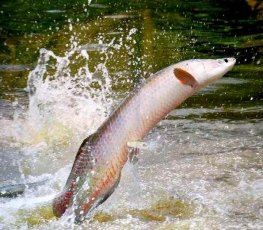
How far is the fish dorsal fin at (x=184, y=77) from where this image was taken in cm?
381

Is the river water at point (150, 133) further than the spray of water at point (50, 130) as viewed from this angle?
No

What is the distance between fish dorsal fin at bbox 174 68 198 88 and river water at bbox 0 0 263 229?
2.94 ft

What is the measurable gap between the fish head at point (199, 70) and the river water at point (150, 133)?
2.94ft

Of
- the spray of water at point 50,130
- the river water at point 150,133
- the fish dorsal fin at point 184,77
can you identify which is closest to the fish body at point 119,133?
the fish dorsal fin at point 184,77

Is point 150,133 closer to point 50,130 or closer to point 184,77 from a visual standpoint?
point 50,130

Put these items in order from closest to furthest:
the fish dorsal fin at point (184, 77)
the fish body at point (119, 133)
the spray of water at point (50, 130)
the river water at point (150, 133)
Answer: the fish body at point (119, 133) < the fish dorsal fin at point (184, 77) < the river water at point (150, 133) < the spray of water at point (50, 130)

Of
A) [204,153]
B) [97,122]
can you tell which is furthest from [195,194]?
[97,122]

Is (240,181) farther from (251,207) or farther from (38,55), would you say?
(38,55)

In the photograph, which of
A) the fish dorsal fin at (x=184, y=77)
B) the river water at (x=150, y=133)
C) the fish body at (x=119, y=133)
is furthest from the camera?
the river water at (x=150, y=133)

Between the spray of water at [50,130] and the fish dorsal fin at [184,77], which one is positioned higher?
the fish dorsal fin at [184,77]

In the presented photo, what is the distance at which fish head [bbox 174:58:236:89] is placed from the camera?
3822 millimetres

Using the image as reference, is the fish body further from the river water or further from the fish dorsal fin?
the river water

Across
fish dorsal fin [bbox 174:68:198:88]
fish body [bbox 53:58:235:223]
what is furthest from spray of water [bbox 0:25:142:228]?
fish dorsal fin [bbox 174:68:198:88]

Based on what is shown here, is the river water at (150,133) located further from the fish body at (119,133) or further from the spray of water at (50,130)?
the fish body at (119,133)
